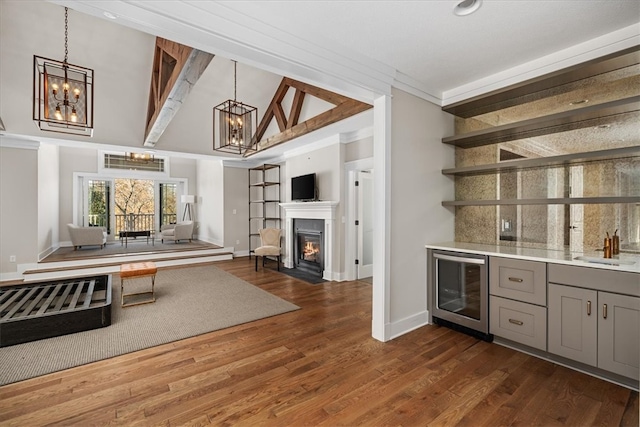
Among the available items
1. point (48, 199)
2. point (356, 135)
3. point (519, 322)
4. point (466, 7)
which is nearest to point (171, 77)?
point (356, 135)

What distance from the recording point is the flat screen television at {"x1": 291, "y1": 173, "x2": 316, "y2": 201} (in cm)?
558

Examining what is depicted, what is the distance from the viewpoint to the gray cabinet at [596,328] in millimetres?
1985

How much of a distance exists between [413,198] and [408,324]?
53.3 inches

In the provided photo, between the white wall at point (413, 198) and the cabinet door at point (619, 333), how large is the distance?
4.78ft

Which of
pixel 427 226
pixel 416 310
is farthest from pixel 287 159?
pixel 416 310

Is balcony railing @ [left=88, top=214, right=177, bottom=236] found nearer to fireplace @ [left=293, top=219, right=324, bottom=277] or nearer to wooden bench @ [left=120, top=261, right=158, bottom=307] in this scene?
fireplace @ [left=293, top=219, right=324, bottom=277]

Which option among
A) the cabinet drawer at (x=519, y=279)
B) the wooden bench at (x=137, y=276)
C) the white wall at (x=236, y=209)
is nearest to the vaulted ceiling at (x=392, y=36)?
the cabinet drawer at (x=519, y=279)

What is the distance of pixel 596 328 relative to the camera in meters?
2.13

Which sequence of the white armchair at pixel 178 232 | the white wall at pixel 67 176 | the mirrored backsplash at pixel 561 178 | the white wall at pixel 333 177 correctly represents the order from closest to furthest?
the mirrored backsplash at pixel 561 178 → the white wall at pixel 333 177 → the white wall at pixel 67 176 → the white armchair at pixel 178 232

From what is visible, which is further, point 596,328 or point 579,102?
point 579,102

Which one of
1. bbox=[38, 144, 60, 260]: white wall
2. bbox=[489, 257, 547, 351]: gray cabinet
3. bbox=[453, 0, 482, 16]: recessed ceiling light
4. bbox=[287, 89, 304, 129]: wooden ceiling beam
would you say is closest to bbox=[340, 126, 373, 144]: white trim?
bbox=[287, 89, 304, 129]: wooden ceiling beam

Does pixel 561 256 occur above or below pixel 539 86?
below

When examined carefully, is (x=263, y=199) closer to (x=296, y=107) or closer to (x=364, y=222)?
(x=296, y=107)

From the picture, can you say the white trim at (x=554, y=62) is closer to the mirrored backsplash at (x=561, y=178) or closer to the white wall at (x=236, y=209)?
the mirrored backsplash at (x=561, y=178)
